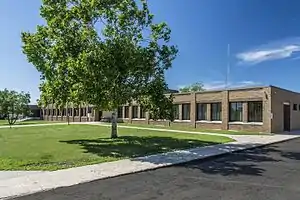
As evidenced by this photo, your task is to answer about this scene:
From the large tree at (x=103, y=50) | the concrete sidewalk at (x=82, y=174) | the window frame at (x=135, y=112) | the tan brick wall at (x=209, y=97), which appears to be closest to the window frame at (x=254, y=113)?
the tan brick wall at (x=209, y=97)

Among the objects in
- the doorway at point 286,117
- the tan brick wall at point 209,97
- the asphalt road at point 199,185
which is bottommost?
the asphalt road at point 199,185

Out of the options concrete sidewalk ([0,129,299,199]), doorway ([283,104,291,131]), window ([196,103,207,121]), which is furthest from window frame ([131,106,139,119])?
concrete sidewalk ([0,129,299,199])

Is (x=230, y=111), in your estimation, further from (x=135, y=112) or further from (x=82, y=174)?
(x=82, y=174)

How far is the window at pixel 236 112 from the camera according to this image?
31922 mm

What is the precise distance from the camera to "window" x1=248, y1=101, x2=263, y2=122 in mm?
30172

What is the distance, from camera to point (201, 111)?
3653 cm

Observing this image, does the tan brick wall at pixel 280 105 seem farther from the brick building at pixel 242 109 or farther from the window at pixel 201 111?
the window at pixel 201 111

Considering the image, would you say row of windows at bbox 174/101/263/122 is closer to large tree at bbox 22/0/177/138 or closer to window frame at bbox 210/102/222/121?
window frame at bbox 210/102/222/121

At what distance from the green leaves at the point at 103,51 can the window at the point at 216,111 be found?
1645 cm

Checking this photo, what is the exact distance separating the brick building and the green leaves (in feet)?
28.7

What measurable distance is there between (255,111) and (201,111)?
23.5 feet

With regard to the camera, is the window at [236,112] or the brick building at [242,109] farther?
the window at [236,112]

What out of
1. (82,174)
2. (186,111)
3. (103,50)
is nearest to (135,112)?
(186,111)

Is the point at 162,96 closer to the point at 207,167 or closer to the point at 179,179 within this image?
the point at 207,167
